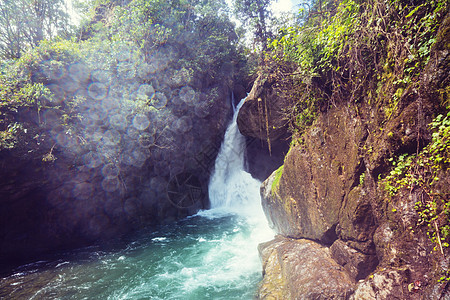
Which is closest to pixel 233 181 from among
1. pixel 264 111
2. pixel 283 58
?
pixel 264 111

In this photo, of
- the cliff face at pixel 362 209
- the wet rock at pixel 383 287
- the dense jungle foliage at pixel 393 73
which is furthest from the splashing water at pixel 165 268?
the dense jungle foliage at pixel 393 73

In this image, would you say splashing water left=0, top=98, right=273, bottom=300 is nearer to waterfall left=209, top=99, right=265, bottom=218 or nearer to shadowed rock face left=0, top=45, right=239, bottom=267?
shadowed rock face left=0, top=45, right=239, bottom=267

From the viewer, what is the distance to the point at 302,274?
14.4ft

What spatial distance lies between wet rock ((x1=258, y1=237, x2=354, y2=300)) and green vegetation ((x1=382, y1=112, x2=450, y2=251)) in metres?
1.95

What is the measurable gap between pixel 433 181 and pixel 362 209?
140 centimetres

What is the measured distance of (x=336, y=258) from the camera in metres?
4.32

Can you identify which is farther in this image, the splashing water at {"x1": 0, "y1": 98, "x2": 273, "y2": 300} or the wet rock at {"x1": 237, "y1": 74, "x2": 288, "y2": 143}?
the wet rock at {"x1": 237, "y1": 74, "x2": 288, "y2": 143}

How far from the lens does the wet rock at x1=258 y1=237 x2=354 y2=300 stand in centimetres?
380

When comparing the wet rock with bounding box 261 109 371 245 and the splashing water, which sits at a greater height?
the wet rock with bounding box 261 109 371 245

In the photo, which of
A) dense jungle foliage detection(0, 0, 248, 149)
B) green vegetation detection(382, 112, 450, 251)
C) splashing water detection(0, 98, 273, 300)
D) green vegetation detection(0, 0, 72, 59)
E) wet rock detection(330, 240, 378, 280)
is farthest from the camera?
green vegetation detection(0, 0, 72, 59)

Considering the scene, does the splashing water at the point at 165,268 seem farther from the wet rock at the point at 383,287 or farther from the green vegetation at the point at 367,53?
the green vegetation at the point at 367,53

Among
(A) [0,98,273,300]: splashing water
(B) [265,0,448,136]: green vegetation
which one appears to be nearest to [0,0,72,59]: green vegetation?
(A) [0,98,273,300]: splashing water

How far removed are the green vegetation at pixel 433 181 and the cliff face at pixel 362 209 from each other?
2 centimetres

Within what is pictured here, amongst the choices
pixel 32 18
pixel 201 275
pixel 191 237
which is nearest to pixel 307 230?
pixel 201 275
